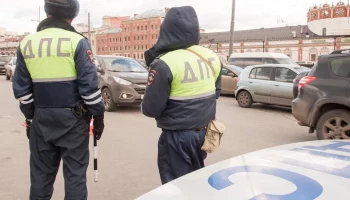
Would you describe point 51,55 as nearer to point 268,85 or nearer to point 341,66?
point 341,66

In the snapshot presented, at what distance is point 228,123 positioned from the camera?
8242 millimetres

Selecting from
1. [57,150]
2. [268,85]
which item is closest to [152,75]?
[57,150]

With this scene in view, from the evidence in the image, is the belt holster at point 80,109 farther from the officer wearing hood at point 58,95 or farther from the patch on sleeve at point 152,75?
the patch on sleeve at point 152,75

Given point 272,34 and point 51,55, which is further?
point 272,34

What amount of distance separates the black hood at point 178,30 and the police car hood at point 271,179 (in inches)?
37.1

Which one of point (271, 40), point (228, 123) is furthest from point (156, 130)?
point (271, 40)

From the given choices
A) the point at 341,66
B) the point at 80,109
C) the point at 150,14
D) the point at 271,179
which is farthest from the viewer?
the point at 150,14

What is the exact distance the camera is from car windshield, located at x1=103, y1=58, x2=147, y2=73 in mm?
10189

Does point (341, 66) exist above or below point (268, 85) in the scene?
above

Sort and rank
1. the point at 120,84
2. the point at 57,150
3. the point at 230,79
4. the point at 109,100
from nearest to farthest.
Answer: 1. the point at 57,150
2. the point at 120,84
3. the point at 109,100
4. the point at 230,79

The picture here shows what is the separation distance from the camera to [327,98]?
588 centimetres

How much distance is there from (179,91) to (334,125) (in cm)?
431

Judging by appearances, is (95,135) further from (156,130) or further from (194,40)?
(156,130)

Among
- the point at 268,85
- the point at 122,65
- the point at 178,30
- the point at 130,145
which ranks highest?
the point at 178,30
